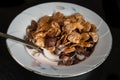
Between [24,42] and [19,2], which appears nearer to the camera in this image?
[24,42]

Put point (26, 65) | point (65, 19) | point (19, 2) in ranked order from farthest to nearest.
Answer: point (19, 2), point (65, 19), point (26, 65)

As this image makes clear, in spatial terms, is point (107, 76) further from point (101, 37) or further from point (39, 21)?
point (39, 21)

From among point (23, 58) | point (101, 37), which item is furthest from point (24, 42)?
point (101, 37)
